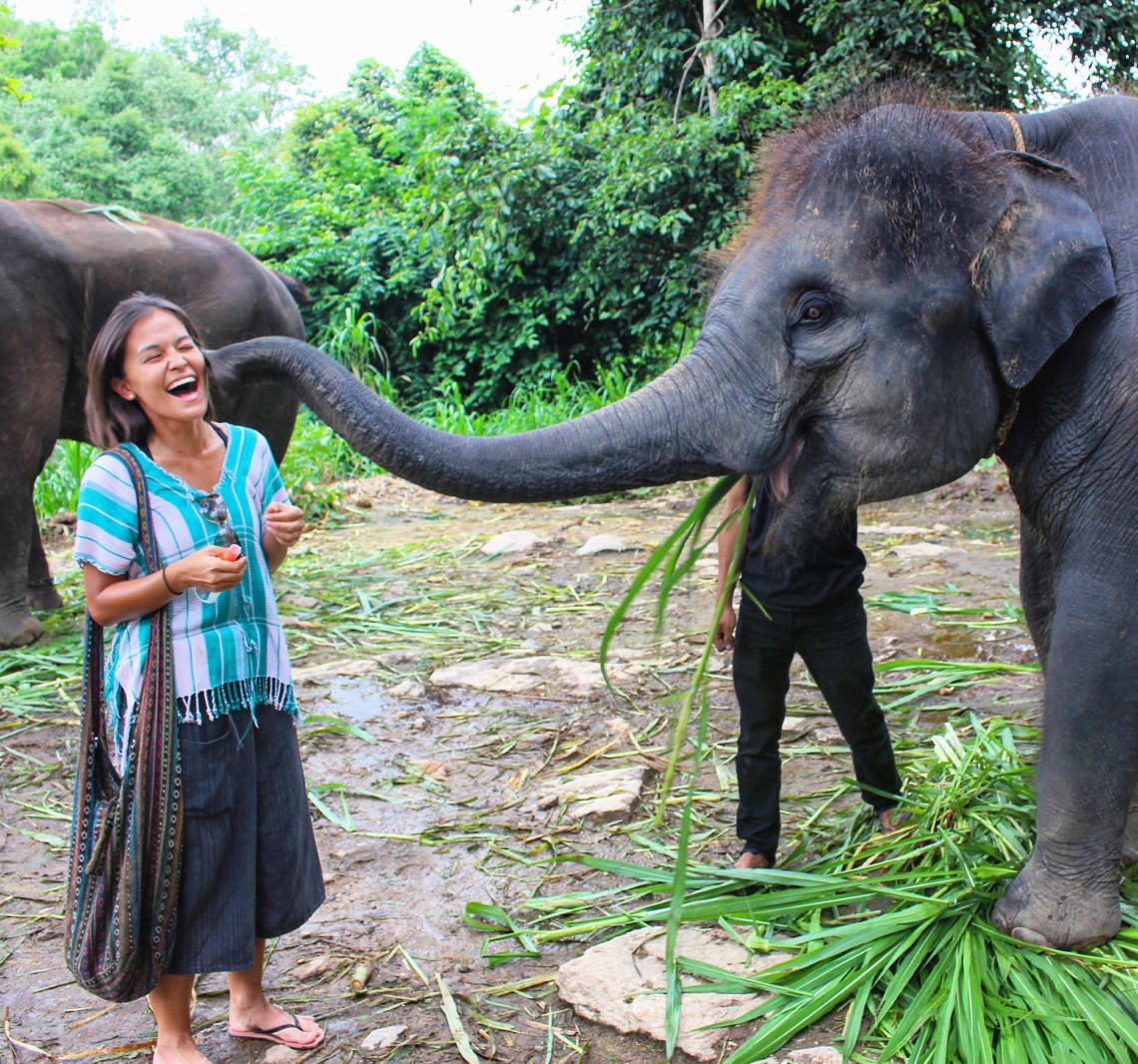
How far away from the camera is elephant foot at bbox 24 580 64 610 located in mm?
5852

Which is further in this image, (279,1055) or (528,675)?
(528,675)

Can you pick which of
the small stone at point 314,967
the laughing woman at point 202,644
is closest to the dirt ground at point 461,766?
the small stone at point 314,967

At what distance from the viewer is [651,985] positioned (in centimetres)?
237

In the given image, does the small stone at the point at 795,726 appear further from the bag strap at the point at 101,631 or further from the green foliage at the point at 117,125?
the green foliage at the point at 117,125

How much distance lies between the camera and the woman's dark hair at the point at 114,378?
2.26 metres

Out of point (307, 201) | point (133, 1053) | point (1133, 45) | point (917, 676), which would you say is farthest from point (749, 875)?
point (307, 201)

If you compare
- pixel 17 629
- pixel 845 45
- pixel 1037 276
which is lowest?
pixel 17 629

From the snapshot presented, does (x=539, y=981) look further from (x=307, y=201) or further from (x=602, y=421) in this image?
(x=307, y=201)

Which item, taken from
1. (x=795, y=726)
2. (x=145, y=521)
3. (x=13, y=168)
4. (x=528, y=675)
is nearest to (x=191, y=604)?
(x=145, y=521)

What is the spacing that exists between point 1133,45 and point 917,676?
9.17 metres

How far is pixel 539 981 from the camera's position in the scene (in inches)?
97.5

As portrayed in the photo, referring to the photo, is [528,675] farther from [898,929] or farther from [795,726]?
[898,929]

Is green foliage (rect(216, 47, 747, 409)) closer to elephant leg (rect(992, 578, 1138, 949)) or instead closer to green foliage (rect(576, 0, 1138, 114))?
green foliage (rect(576, 0, 1138, 114))

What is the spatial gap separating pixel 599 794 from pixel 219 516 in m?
1.62
